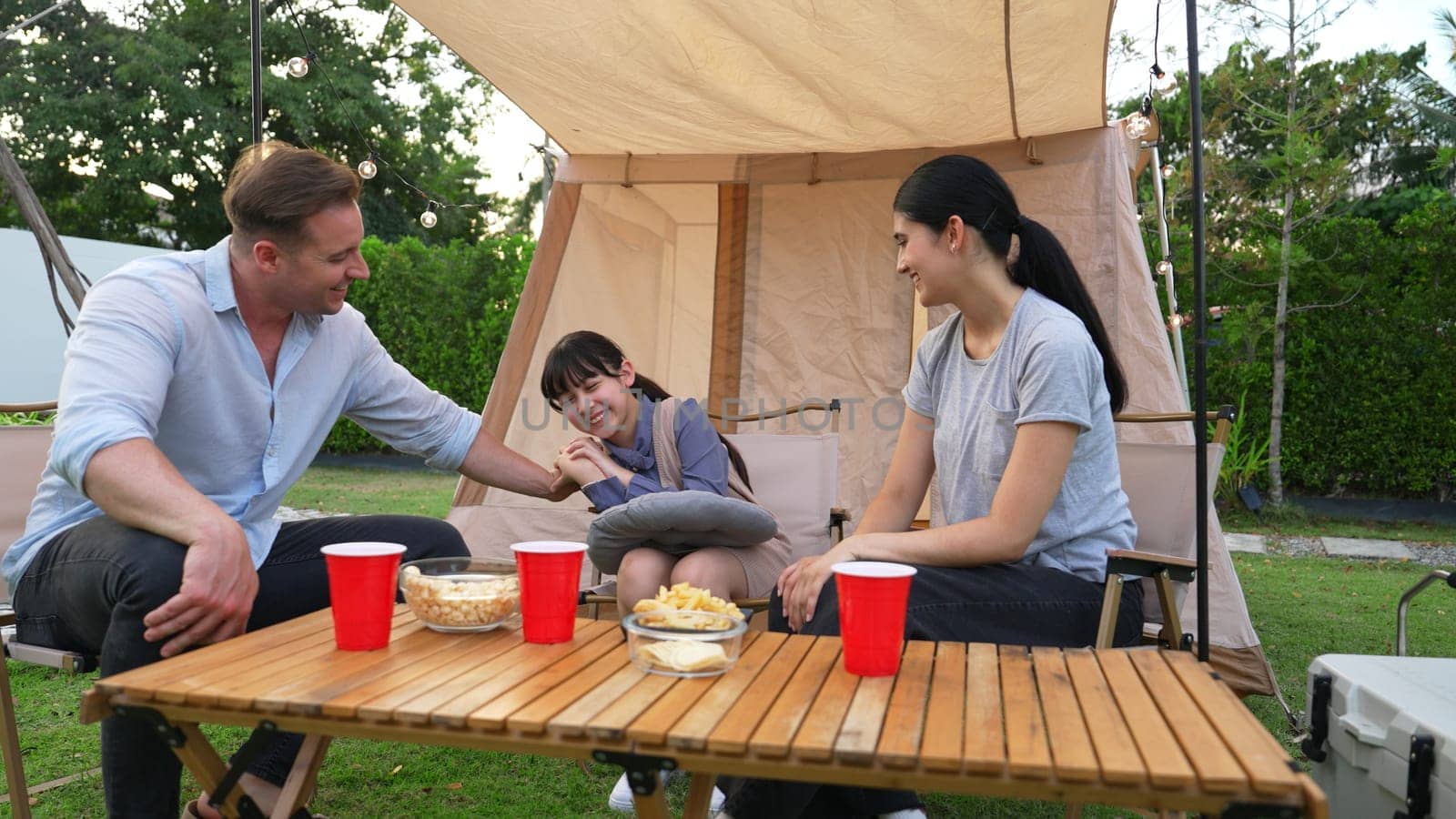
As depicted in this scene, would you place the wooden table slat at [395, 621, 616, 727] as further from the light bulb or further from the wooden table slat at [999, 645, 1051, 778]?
the light bulb

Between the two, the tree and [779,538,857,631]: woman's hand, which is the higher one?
the tree

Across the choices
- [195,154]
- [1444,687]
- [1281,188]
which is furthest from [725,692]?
[195,154]

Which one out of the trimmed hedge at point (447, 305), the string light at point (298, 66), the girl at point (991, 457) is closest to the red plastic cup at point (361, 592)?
the girl at point (991, 457)

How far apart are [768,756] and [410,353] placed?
919 centimetres

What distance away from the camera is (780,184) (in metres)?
4.19

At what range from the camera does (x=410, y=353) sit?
9.77 metres

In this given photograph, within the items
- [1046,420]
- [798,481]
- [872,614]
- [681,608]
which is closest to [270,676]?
[681,608]

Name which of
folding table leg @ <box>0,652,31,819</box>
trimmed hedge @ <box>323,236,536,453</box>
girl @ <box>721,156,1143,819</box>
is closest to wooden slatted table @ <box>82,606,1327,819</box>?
girl @ <box>721,156,1143,819</box>

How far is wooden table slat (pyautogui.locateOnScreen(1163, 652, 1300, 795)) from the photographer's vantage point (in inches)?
38.9

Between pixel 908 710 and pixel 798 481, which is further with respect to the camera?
pixel 798 481

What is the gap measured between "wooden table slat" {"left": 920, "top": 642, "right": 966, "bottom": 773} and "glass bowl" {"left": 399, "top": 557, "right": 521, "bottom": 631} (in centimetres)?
60

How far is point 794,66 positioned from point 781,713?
2445 millimetres

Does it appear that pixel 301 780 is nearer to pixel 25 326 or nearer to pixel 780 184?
pixel 780 184

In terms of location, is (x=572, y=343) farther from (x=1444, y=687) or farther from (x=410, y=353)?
(x=410, y=353)
